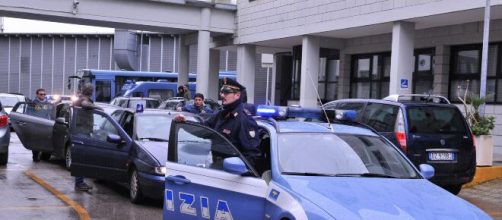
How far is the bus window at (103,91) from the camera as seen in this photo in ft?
113

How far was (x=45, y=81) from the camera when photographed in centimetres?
5188

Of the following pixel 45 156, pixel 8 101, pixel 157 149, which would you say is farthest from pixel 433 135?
pixel 8 101

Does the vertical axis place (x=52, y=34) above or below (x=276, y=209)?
above

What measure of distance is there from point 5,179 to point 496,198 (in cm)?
861

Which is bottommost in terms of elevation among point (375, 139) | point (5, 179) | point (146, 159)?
point (5, 179)

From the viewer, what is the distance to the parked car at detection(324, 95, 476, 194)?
32.2 ft

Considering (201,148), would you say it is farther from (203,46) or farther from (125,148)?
(203,46)

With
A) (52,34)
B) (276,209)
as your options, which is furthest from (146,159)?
(52,34)

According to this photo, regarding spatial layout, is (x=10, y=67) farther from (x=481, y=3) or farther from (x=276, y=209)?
(x=276, y=209)

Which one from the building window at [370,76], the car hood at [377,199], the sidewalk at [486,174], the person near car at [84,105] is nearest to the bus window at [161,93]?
the building window at [370,76]

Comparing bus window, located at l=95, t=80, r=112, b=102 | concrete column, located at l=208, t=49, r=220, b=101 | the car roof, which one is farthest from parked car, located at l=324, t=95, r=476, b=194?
bus window, located at l=95, t=80, r=112, b=102

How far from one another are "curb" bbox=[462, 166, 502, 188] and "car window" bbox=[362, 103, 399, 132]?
9.53ft

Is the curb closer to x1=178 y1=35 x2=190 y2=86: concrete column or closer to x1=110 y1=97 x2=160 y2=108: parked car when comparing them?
x1=110 y1=97 x2=160 y2=108: parked car

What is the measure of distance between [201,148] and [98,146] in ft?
14.8
